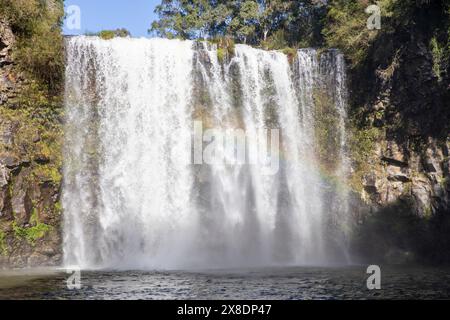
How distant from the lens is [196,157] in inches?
966

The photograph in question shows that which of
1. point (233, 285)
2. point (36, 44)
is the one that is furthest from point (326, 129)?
point (36, 44)

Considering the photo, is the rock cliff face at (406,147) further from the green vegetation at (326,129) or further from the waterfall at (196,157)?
the waterfall at (196,157)

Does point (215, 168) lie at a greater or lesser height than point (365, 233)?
greater

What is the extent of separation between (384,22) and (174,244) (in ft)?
42.7

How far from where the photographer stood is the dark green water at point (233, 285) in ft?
45.2

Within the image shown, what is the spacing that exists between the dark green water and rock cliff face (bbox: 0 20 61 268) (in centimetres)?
263

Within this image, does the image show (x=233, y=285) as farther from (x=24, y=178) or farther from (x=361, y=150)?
(x=361, y=150)

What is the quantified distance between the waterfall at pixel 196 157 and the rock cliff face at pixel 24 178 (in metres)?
0.69

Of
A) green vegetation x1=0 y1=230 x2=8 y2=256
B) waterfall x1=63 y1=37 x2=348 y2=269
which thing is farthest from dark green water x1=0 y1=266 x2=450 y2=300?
waterfall x1=63 y1=37 x2=348 y2=269

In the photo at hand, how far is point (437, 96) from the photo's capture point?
23.0 m
